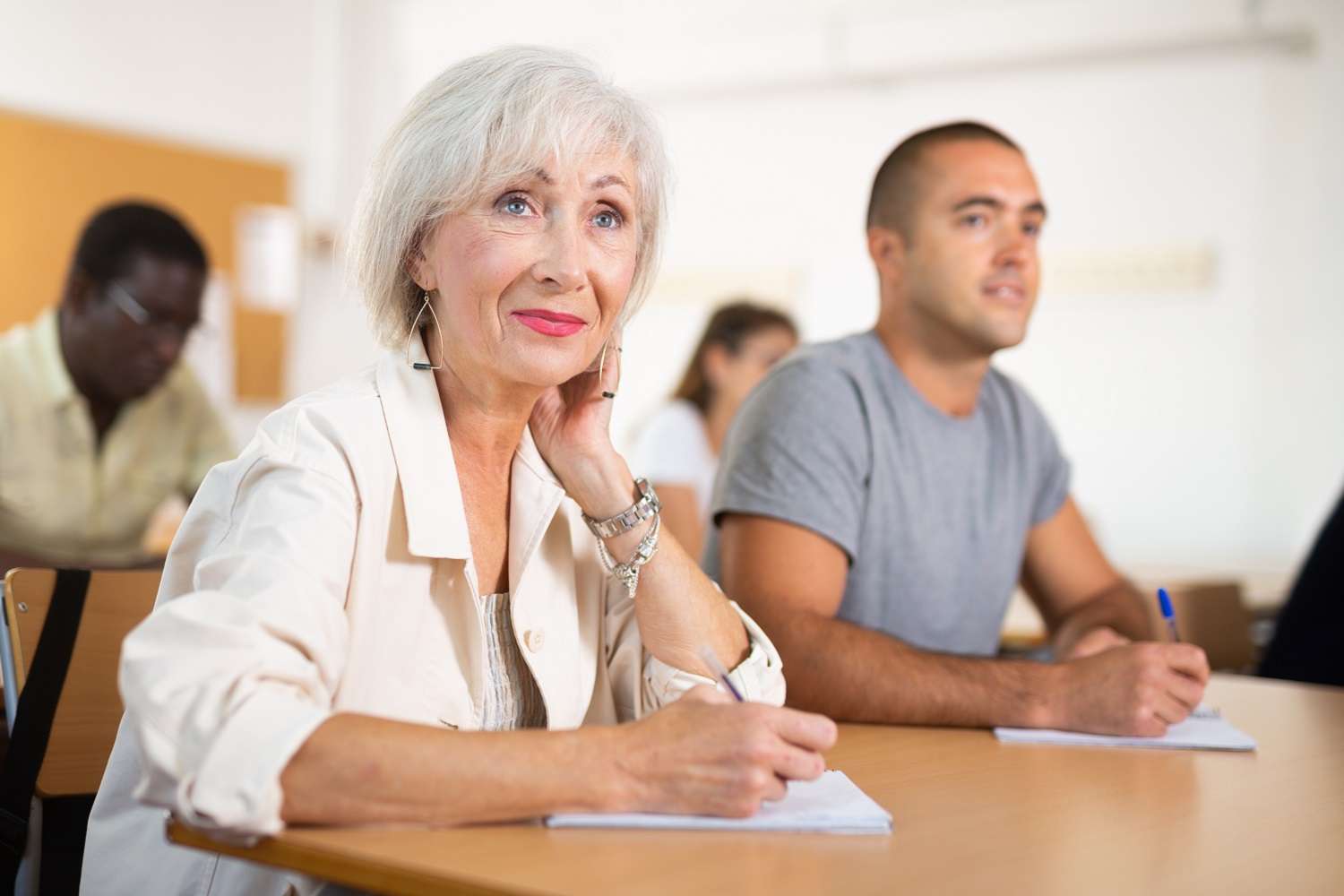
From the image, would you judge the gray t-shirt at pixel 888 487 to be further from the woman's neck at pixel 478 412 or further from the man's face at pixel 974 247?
the woman's neck at pixel 478 412

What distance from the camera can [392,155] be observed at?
1521 millimetres

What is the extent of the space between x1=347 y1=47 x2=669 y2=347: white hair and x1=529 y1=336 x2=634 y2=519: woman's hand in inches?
7.5

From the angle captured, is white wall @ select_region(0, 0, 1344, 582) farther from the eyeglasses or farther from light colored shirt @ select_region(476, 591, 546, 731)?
light colored shirt @ select_region(476, 591, 546, 731)

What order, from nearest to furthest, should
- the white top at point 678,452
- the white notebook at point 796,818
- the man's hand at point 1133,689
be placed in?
the white notebook at point 796,818, the man's hand at point 1133,689, the white top at point 678,452

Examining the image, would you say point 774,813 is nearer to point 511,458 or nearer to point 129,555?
point 511,458

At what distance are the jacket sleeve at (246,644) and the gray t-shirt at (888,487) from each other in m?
0.93

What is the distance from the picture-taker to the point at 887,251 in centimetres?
255

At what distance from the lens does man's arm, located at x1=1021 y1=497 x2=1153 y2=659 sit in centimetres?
246

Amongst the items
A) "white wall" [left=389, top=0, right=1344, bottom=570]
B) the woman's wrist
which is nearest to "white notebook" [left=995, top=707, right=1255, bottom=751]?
the woman's wrist

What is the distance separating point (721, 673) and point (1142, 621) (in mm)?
1279

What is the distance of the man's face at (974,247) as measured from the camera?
239cm

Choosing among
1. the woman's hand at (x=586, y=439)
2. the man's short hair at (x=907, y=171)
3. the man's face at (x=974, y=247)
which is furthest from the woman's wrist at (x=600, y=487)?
the man's short hair at (x=907, y=171)

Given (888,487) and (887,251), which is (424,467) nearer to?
(888,487)

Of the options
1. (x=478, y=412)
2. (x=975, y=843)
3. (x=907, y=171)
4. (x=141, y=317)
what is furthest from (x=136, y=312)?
(x=975, y=843)
